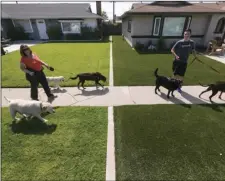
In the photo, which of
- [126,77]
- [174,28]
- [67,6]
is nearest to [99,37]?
[67,6]

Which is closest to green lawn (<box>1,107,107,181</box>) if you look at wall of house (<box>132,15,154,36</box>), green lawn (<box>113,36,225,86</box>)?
green lawn (<box>113,36,225,86</box>)

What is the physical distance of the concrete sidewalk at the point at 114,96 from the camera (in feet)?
14.0

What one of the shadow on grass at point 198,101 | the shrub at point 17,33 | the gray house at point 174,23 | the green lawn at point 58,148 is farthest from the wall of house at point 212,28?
the shrub at point 17,33

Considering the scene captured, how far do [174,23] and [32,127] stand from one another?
12636 mm

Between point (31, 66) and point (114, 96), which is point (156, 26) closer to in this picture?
point (114, 96)

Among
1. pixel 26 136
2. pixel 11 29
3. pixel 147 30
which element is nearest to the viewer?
pixel 26 136

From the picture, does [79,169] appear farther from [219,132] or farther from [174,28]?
[174,28]

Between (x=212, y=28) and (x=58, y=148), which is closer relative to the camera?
(x=58, y=148)

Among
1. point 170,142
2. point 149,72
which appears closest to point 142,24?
point 149,72

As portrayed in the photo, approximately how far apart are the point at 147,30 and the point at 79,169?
11.9 m

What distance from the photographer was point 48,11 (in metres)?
19.5

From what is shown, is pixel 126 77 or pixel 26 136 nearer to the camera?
pixel 26 136

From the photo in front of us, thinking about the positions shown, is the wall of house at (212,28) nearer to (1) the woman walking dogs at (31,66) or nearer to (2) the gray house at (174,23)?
(2) the gray house at (174,23)

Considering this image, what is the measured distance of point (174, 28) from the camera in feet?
38.7
